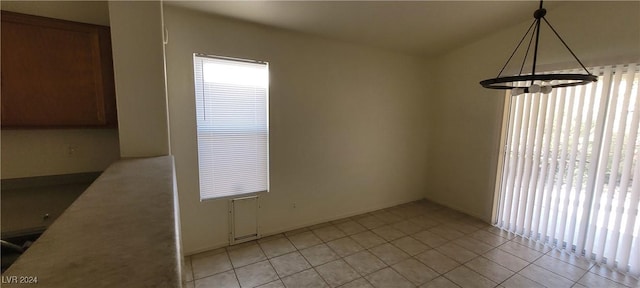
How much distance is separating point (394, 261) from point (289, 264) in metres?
1.18

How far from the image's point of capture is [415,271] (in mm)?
2639

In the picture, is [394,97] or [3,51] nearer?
[3,51]

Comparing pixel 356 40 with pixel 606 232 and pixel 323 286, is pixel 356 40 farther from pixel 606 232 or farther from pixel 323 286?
pixel 606 232

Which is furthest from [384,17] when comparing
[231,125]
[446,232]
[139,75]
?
[446,232]

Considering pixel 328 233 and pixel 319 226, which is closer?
pixel 328 233

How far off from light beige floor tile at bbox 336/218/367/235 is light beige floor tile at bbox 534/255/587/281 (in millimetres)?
2029

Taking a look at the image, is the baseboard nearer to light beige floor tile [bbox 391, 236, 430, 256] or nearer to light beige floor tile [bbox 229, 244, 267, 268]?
light beige floor tile [bbox 229, 244, 267, 268]

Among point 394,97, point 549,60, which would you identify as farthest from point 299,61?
point 549,60

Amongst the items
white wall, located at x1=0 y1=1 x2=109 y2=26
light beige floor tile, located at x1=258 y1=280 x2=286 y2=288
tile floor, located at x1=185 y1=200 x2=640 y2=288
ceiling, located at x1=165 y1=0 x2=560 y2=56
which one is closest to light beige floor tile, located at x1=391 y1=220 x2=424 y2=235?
tile floor, located at x1=185 y1=200 x2=640 y2=288

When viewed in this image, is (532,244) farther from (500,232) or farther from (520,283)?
(520,283)

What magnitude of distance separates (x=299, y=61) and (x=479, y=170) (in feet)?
10.5

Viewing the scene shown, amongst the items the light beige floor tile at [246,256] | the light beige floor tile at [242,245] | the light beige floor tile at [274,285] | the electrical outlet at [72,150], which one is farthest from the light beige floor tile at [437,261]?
the electrical outlet at [72,150]

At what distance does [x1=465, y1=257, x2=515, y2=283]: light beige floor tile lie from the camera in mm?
2562

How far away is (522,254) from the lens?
9.77ft
